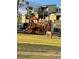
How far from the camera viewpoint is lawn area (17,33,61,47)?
5.16 feet

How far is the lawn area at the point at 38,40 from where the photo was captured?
157 cm

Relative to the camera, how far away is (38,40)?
5.17 feet
